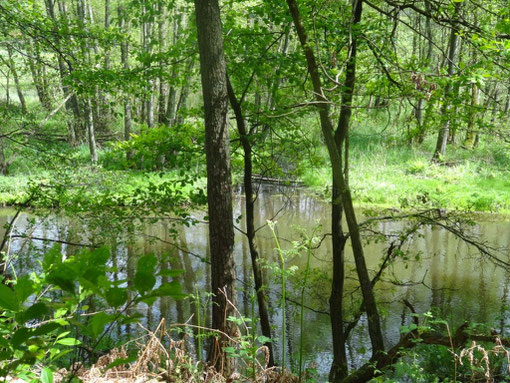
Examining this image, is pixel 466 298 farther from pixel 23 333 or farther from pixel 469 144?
pixel 469 144

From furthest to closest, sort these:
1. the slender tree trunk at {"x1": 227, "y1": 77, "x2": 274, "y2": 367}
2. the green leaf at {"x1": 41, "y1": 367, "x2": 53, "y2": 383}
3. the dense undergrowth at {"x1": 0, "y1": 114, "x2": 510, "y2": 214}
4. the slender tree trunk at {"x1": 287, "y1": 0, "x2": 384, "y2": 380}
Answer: the dense undergrowth at {"x1": 0, "y1": 114, "x2": 510, "y2": 214} < the slender tree trunk at {"x1": 227, "y1": 77, "x2": 274, "y2": 367} < the slender tree trunk at {"x1": 287, "y1": 0, "x2": 384, "y2": 380} < the green leaf at {"x1": 41, "y1": 367, "x2": 53, "y2": 383}

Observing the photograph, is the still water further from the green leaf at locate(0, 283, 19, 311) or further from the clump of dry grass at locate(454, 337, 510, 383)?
the green leaf at locate(0, 283, 19, 311)

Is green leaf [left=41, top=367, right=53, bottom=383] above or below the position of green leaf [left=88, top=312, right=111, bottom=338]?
below

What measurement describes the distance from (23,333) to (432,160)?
17222 mm

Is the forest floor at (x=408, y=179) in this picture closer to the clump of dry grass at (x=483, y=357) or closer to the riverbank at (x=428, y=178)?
the riverbank at (x=428, y=178)

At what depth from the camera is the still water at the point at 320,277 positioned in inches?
Result: 248

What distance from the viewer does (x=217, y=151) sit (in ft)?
14.8

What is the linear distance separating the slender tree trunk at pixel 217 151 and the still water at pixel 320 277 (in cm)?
31

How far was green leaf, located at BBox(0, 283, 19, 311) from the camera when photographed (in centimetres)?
114

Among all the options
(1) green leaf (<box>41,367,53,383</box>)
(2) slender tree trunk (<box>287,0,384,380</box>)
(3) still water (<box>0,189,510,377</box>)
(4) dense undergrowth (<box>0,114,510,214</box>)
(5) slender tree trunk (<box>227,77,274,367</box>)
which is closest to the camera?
(1) green leaf (<box>41,367,53,383</box>)

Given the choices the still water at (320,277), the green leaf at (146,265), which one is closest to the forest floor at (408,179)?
the still water at (320,277)

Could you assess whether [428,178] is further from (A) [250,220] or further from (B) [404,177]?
(A) [250,220]

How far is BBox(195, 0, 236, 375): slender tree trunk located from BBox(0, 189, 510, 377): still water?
312mm

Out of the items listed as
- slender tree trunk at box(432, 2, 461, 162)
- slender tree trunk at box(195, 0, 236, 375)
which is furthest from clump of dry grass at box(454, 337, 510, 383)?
slender tree trunk at box(432, 2, 461, 162)
